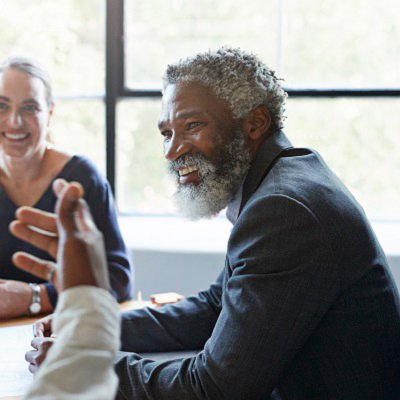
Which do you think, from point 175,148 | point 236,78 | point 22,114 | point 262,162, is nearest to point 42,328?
point 175,148

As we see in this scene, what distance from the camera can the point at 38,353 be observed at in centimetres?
117

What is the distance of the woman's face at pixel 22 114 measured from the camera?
194 cm

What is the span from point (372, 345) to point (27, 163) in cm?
134

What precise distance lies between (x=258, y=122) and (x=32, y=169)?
0.94 metres

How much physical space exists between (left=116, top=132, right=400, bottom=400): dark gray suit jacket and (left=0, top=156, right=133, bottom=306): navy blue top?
1.98 ft

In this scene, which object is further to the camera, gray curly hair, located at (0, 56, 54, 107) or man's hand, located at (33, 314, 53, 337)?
gray curly hair, located at (0, 56, 54, 107)

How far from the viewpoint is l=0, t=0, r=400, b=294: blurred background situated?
9.07 feet

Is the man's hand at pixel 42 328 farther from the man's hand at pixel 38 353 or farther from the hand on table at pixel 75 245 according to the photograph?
the hand on table at pixel 75 245

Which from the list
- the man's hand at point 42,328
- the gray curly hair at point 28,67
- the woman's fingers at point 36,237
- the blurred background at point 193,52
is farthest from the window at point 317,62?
the woman's fingers at point 36,237

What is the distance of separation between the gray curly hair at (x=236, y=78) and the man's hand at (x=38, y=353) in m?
0.67

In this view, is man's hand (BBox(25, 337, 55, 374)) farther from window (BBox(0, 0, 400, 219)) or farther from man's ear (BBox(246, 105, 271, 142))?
window (BBox(0, 0, 400, 219))

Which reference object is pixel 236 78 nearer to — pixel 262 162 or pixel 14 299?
pixel 262 162

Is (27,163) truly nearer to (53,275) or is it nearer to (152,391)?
(152,391)

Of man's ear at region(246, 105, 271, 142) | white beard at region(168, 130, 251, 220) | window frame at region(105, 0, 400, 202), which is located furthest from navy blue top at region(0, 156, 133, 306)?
window frame at region(105, 0, 400, 202)
